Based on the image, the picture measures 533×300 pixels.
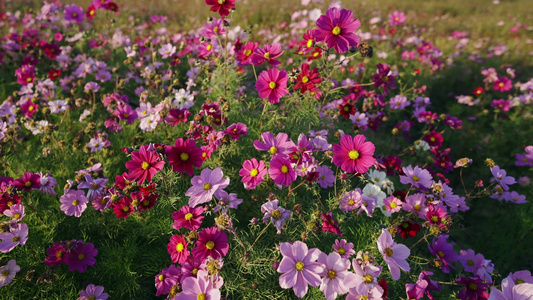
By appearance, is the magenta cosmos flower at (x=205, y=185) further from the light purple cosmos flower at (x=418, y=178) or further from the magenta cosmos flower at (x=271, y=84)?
the light purple cosmos flower at (x=418, y=178)

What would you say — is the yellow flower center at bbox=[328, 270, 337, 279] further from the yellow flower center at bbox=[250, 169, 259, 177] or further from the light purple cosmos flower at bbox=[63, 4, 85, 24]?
the light purple cosmos flower at bbox=[63, 4, 85, 24]

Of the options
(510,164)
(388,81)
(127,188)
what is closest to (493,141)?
(510,164)

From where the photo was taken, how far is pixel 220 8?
179 centimetres

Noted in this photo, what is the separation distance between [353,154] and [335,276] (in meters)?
0.61

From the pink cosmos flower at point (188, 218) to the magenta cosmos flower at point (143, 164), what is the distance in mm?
242

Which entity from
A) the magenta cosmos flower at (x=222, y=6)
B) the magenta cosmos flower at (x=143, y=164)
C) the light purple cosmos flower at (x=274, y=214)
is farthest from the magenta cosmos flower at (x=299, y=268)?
the magenta cosmos flower at (x=222, y=6)

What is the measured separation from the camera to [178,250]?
4.32ft

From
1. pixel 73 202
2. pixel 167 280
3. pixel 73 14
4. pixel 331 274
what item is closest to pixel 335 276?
pixel 331 274

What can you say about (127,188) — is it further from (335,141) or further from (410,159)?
(410,159)

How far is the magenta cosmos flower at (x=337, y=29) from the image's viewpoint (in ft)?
5.04

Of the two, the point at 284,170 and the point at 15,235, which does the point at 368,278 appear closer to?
the point at 284,170

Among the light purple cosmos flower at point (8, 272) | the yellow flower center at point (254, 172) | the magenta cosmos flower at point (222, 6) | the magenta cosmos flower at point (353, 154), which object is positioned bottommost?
the light purple cosmos flower at point (8, 272)

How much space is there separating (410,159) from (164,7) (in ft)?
25.6

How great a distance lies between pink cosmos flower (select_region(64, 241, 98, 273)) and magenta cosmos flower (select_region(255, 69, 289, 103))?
4.50 ft
